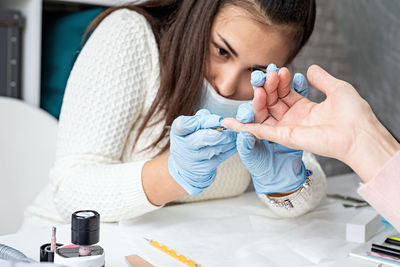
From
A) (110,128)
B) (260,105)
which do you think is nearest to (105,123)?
(110,128)

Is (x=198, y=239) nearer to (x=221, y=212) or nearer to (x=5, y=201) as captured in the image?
(x=221, y=212)

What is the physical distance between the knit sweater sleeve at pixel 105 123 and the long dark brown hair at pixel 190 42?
0.05 metres

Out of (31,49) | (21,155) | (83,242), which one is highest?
(31,49)

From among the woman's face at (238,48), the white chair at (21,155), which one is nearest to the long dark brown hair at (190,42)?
the woman's face at (238,48)

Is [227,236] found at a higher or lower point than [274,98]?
lower

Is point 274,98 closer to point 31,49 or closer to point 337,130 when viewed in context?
point 337,130

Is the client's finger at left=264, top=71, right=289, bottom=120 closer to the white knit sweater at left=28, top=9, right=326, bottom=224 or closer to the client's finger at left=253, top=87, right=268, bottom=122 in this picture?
the client's finger at left=253, top=87, right=268, bottom=122

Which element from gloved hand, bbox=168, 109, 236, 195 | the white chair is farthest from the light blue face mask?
the white chair

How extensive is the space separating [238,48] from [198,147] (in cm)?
27

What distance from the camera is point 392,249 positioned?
2.53 feet

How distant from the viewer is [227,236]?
0.84 meters

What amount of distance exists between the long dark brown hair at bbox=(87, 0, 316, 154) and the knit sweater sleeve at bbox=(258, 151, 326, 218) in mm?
273

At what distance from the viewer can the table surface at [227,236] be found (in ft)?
2.44

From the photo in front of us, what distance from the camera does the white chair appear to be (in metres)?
1.18
